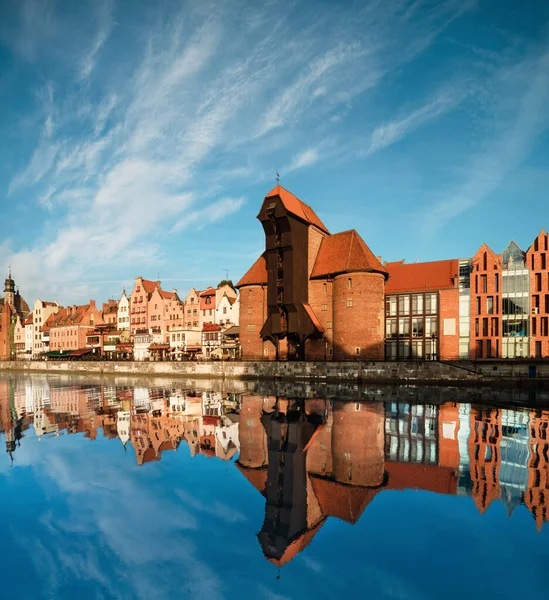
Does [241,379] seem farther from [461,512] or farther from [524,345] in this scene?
[461,512]

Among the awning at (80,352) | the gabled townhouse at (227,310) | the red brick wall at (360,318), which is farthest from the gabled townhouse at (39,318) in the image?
the red brick wall at (360,318)

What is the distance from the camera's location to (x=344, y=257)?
2093 inches

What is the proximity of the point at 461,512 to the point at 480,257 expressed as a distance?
4224 centimetres

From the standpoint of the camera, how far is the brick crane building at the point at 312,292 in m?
50.1

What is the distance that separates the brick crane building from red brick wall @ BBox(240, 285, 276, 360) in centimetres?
16

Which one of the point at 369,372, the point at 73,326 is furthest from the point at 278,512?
the point at 73,326

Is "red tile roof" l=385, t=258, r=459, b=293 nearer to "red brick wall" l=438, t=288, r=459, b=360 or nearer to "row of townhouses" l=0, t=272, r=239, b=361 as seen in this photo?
"red brick wall" l=438, t=288, r=459, b=360

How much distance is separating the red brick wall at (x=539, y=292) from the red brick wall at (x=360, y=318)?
1527 cm

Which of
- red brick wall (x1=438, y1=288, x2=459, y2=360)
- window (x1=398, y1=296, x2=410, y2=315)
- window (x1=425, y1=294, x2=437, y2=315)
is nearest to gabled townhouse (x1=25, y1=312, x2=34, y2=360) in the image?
window (x1=398, y1=296, x2=410, y2=315)

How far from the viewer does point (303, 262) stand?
2120 inches

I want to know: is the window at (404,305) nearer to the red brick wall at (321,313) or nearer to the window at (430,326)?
the window at (430,326)

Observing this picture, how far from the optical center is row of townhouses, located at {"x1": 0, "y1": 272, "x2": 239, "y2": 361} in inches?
2822

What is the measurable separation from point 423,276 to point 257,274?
67.0ft

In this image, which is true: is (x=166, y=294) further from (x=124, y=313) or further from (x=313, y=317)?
(x=313, y=317)
